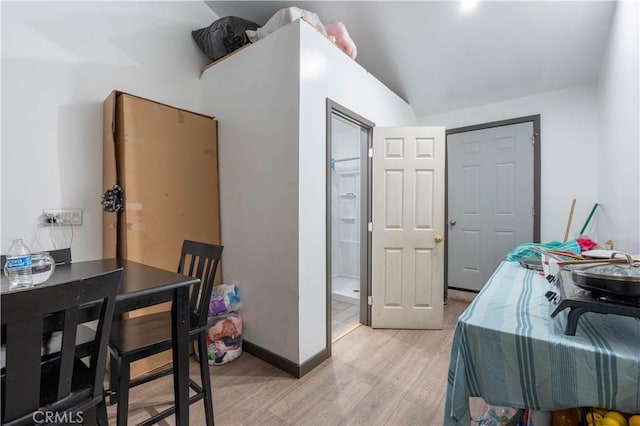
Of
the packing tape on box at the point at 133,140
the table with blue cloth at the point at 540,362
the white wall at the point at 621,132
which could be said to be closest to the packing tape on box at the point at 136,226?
the packing tape on box at the point at 133,140

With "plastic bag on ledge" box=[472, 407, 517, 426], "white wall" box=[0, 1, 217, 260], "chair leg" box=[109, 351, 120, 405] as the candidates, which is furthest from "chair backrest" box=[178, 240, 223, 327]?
"plastic bag on ledge" box=[472, 407, 517, 426]

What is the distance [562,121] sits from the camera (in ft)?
9.64

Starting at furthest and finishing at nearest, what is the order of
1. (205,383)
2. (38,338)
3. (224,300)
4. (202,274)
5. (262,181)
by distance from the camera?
(224,300) → (262,181) → (202,274) → (205,383) → (38,338)

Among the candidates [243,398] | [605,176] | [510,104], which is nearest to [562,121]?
[510,104]

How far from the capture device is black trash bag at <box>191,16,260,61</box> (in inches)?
95.2

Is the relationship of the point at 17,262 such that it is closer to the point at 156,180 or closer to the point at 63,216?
the point at 63,216

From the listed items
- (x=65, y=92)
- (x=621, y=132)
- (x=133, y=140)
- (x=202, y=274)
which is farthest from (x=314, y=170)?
(x=621, y=132)

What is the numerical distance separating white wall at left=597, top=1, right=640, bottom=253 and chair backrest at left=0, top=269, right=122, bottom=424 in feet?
7.81

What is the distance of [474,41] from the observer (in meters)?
2.62

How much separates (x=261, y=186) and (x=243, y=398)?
4.65 feet

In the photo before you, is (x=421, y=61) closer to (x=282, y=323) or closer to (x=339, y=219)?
(x=339, y=219)

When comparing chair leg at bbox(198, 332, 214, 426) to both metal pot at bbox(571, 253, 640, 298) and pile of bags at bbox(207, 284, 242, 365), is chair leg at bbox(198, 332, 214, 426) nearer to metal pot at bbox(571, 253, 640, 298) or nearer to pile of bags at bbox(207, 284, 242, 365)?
pile of bags at bbox(207, 284, 242, 365)

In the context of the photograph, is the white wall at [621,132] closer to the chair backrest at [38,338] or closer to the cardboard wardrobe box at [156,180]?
the chair backrest at [38,338]

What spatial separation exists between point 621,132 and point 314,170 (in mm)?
1987
